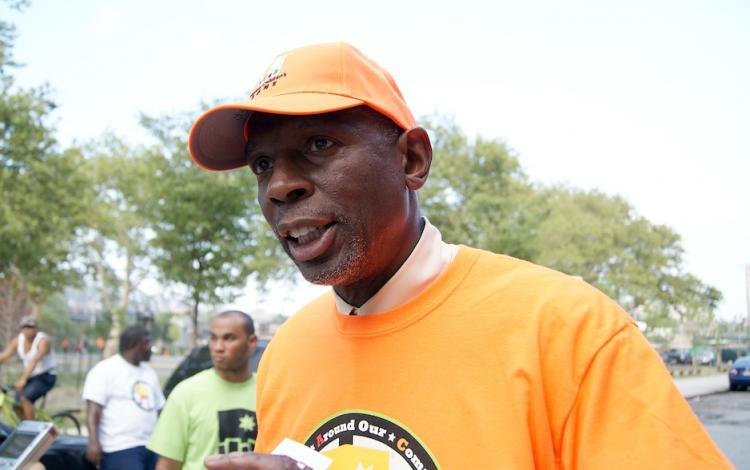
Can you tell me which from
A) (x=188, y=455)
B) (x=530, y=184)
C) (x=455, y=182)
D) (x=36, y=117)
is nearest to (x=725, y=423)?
(x=188, y=455)

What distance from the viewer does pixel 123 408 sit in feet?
19.1

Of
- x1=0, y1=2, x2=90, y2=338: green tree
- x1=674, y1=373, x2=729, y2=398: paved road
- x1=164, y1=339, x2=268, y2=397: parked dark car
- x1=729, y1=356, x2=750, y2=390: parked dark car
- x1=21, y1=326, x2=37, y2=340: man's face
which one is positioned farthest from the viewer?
x1=674, y1=373, x2=729, y2=398: paved road

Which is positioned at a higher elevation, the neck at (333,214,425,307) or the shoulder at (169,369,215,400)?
the neck at (333,214,425,307)

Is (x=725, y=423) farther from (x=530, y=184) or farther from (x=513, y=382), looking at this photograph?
(x=530, y=184)

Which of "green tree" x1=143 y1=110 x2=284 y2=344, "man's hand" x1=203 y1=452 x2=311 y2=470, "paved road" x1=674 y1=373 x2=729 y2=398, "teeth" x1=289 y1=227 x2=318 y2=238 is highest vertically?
"green tree" x1=143 y1=110 x2=284 y2=344

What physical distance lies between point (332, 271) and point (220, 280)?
1533 cm

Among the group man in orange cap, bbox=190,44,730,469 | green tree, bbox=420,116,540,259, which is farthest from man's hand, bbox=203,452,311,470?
green tree, bbox=420,116,540,259

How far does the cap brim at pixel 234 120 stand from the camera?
1.35 meters

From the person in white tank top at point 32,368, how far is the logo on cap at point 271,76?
8.41m

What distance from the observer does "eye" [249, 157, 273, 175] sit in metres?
1.51

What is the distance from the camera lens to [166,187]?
16.7m

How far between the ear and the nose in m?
0.22

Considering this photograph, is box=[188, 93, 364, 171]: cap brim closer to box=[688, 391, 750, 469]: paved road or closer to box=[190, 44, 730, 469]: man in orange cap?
box=[190, 44, 730, 469]: man in orange cap

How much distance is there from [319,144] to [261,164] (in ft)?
0.59
